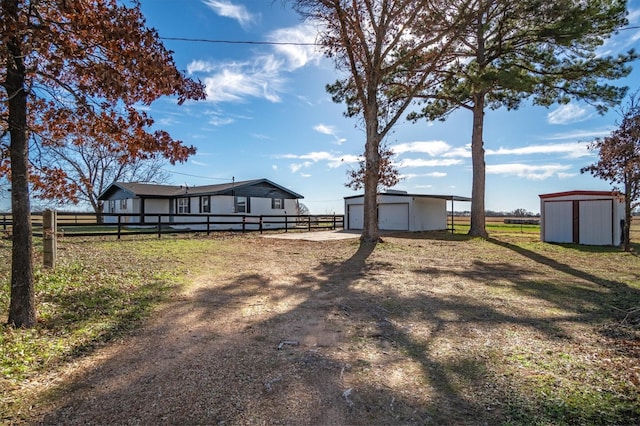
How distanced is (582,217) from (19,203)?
17.8 meters

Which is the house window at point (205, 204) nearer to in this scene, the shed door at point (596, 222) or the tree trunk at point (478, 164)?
the tree trunk at point (478, 164)

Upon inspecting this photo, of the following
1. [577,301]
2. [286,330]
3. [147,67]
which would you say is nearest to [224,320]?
[286,330]

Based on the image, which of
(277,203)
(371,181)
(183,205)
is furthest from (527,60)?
(183,205)

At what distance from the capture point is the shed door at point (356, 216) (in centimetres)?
2427

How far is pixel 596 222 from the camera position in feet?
47.9

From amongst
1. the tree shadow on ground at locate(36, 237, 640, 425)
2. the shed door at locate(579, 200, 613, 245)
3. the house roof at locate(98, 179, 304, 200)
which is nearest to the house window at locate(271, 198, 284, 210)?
the house roof at locate(98, 179, 304, 200)

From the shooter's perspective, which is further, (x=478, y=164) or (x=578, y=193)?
(x=478, y=164)

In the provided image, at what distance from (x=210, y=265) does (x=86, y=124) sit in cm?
443

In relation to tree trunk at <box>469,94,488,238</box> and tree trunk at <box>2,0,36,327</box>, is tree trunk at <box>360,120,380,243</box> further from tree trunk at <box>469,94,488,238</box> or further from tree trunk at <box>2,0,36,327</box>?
tree trunk at <box>2,0,36,327</box>

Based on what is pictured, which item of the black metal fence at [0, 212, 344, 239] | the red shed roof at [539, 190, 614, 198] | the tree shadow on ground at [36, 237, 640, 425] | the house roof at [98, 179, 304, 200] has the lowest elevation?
the tree shadow on ground at [36, 237, 640, 425]

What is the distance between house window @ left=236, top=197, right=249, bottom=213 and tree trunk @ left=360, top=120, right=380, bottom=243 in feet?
Answer: 37.0

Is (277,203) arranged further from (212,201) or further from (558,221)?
(558,221)

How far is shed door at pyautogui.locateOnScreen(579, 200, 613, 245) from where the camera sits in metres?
14.3

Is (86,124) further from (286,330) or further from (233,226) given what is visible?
(233,226)
